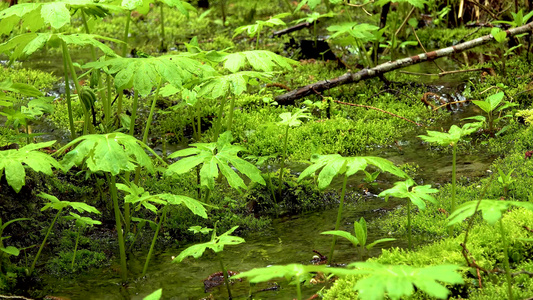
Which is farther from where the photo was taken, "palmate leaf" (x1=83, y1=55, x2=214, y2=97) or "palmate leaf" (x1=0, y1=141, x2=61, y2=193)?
"palmate leaf" (x1=83, y1=55, x2=214, y2=97)

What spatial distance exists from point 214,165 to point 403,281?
1.63 meters

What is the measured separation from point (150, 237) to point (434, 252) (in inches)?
79.0

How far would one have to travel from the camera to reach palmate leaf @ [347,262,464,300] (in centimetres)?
169

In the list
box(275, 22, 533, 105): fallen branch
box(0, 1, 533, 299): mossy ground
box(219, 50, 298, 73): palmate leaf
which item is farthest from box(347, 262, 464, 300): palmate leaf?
box(275, 22, 533, 105): fallen branch

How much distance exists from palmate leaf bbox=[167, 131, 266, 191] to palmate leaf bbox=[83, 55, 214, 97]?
0.46 meters

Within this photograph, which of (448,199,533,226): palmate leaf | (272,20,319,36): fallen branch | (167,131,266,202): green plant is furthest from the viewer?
(272,20,319,36): fallen branch

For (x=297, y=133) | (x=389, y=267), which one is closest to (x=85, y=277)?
(x=389, y=267)

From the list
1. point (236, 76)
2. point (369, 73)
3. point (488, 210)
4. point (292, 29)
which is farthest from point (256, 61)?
point (292, 29)

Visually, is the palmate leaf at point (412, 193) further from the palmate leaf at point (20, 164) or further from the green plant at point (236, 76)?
the palmate leaf at point (20, 164)

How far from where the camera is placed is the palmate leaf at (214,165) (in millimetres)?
3098

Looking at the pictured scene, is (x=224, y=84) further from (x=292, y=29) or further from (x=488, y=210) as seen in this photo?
(x=292, y=29)

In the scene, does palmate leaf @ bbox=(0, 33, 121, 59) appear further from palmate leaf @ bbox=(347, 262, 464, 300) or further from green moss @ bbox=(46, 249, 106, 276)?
palmate leaf @ bbox=(347, 262, 464, 300)

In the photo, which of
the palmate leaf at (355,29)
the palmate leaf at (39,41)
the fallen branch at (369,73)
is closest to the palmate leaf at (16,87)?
the palmate leaf at (39,41)

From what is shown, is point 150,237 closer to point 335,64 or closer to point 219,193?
point 219,193
